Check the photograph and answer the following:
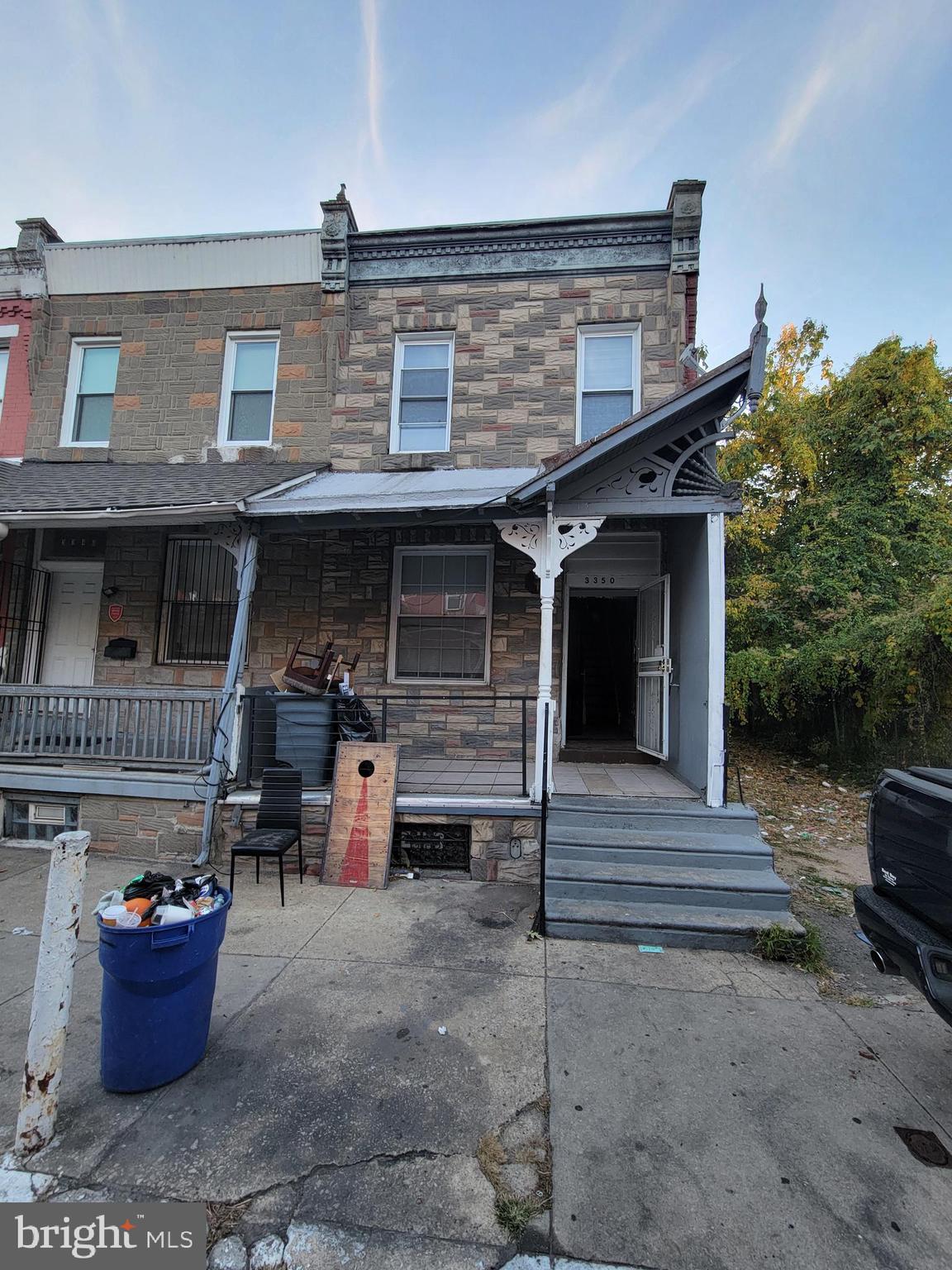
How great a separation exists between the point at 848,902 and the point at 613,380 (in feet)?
20.8

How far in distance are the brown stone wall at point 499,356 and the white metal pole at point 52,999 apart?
6.18m

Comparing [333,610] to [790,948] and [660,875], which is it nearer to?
[660,875]

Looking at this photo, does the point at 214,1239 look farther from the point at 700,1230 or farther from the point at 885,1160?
the point at 885,1160

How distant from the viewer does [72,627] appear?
26.5 feet

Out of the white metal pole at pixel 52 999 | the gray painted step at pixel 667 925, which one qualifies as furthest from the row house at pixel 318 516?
the white metal pole at pixel 52 999

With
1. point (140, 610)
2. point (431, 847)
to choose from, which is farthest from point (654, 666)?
point (140, 610)

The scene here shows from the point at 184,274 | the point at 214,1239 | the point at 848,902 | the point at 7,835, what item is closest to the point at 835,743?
the point at 848,902

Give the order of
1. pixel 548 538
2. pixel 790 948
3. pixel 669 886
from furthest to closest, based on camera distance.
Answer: pixel 548 538 < pixel 669 886 < pixel 790 948

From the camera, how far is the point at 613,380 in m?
7.60

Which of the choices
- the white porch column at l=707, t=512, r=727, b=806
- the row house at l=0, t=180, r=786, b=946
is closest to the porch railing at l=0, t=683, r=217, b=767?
the row house at l=0, t=180, r=786, b=946

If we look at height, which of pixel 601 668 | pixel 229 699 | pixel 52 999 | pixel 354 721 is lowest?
pixel 52 999

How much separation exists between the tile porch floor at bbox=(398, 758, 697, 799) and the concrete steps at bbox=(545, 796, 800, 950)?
38 cm

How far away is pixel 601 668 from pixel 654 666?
155 inches

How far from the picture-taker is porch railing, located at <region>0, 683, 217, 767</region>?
6.04 meters
